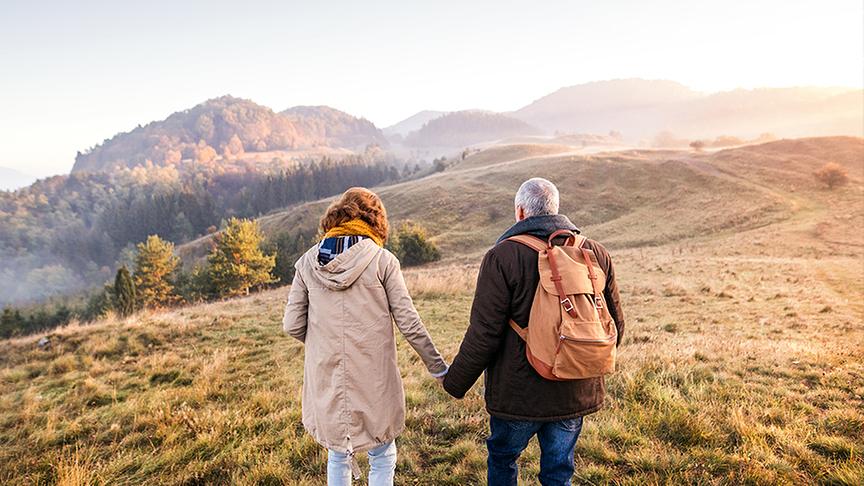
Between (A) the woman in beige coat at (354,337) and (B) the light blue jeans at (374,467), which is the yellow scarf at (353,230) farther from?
(B) the light blue jeans at (374,467)

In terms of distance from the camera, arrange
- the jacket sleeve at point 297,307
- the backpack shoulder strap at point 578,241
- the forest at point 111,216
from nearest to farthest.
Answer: the backpack shoulder strap at point 578,241
the jacket sleeve at point 297,307
the forest at point 111,216

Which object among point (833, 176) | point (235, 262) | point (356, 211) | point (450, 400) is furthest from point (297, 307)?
point (833, 176)

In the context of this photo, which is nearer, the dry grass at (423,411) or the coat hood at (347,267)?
the coat hood at (347,267)

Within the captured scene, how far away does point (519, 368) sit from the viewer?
105 inches

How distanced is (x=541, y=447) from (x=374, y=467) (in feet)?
4.36

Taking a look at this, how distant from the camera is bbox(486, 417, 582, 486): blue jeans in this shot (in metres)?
2.78

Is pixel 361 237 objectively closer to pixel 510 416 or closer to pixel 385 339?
pixel 385 339

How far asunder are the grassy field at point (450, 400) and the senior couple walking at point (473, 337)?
1.19m

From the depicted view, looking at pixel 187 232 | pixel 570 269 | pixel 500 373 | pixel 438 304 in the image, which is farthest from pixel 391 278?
pixel 187 232

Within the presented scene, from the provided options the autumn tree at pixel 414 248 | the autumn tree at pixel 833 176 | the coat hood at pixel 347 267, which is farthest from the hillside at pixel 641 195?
the coat hood at pixel 347 267

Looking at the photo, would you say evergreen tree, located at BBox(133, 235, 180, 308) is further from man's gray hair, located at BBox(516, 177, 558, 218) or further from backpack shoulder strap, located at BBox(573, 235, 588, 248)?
backpack shoulder strap, located at BBox(573, 235, 588, 248)

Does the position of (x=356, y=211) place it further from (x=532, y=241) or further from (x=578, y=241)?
(x=578, y=241)

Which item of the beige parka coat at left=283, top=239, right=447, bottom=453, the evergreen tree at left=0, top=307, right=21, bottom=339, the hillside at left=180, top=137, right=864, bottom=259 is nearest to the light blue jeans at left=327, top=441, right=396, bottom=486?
the beige parka coat at left=283, top=239, right=447, bottom=453

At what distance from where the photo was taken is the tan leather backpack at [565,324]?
2.40 meters
